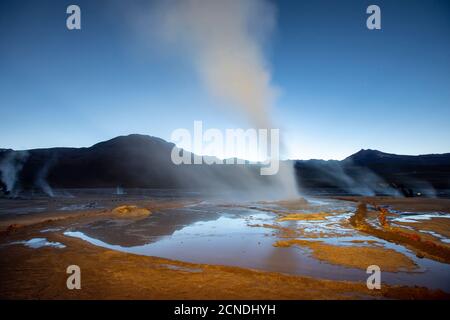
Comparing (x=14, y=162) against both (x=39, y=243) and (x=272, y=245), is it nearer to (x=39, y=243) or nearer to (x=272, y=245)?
(x=39, y=243)

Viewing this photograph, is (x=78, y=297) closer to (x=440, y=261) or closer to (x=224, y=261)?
(x=224, y=261)

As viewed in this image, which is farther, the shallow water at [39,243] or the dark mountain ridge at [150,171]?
the dark mountain ridge at [150,171]

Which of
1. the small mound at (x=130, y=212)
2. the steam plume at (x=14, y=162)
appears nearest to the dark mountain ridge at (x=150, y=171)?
the steam plume at (x=14, y=162)

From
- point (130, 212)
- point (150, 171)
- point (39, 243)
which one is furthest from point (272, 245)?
point (150, 171)

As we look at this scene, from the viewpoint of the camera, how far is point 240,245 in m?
11.0

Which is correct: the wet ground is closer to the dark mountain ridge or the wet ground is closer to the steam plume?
the dark mountain ridge

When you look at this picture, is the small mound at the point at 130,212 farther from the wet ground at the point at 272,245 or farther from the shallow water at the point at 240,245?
the wet ground at the point at 272,245

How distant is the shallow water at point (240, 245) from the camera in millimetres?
7246

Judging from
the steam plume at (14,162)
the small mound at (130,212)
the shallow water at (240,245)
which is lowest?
the small mound at (130,212)

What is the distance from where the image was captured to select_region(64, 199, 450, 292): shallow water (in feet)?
23.8

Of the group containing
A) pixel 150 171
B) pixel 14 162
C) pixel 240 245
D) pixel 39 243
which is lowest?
pixel 240 245
